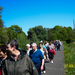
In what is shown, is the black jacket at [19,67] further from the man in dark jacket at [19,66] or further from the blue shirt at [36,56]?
the blue shirt at [36,56]

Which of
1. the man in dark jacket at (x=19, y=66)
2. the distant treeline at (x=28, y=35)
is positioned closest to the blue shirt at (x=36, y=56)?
the man in dark jacket at (x=19, y=66)

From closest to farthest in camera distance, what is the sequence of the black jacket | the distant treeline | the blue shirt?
the black jacket → the blue shirt → the distant treeline

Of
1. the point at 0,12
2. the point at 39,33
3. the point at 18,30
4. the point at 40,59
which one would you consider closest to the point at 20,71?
the point at 40,59

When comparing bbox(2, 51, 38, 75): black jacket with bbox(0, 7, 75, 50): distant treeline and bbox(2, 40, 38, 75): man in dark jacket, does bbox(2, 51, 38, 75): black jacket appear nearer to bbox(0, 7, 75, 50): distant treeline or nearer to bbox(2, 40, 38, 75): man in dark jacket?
bbox(2, 40, 38, 75): man in dark jacket

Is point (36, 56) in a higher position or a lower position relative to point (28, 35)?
lower

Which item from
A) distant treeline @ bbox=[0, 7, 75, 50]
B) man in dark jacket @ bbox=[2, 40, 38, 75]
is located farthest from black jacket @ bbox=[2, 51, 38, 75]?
distant treeline @ bbox=[0, 7, 75, 50]

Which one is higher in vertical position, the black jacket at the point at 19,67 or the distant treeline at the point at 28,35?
the distant treeline at the point at 28,35

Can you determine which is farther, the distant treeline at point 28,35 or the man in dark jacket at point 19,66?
the distant treeline at point 28,35

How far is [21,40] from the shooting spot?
19.3m

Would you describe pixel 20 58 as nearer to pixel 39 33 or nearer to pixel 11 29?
pixel 39 33

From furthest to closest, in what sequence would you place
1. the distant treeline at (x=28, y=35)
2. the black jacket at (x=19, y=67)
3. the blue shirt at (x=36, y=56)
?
the distant treeline at (x=28, y=35) < the blue shirt at (x=36, y=56) < the black jacket at (x=19, y=67)

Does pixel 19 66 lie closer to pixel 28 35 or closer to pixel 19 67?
pixel 19 67

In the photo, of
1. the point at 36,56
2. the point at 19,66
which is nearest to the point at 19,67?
the point at 19,66

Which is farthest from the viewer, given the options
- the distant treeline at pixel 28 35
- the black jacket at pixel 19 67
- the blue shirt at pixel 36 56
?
the distant treeline at pixel 28 35
